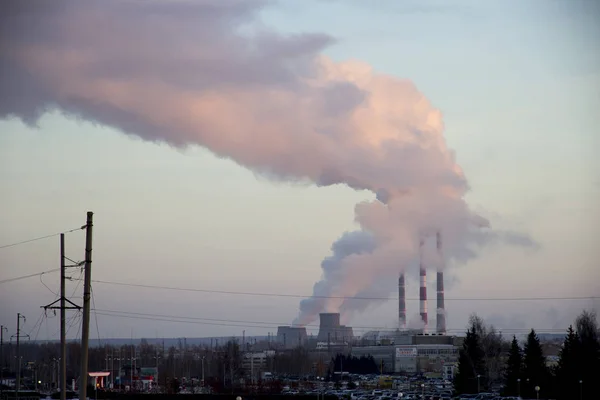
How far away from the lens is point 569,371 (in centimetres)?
5644

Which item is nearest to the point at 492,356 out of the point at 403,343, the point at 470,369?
the point at 470,369

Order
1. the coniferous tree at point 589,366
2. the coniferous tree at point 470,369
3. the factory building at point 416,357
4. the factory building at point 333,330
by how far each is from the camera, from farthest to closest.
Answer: the factory building at point 333,330
the factory building at point 416,357
the coniferous tree at point 470,369
the coniferous tree at point 589,366

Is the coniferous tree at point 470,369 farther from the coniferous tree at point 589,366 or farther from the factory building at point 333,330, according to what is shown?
the factory building at point 333,330

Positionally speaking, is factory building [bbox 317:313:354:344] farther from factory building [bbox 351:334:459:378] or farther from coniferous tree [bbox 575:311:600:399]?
coniferous tree [bbox 575:311:600:399]

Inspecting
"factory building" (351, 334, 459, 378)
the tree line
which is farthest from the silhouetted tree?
"factory building" (351, 334, 459, 378)

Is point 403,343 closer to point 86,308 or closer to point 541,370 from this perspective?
point 541,370

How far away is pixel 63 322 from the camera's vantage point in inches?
1332

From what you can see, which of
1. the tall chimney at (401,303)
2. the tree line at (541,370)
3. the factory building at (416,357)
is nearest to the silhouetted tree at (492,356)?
the tree line at (541,370)

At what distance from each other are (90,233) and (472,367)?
174 ft

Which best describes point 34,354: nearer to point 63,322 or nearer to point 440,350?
point 440,350

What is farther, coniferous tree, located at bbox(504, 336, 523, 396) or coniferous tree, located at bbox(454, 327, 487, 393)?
coniferous tree, located at bbox(454, 327, 487, 393)

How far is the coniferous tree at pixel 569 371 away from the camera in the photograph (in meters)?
55.9

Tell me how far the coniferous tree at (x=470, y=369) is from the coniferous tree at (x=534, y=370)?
8439 mm

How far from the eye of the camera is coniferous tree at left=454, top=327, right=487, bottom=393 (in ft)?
234
